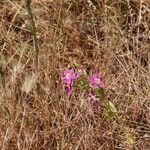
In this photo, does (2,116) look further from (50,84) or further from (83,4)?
(83,4)

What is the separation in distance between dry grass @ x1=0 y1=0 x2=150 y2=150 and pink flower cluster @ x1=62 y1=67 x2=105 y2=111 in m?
0.05

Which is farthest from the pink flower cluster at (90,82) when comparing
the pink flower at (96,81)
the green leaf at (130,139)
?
the green leaf at (130,139)

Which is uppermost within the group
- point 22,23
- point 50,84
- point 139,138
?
point 22,23

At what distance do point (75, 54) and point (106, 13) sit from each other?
25cm

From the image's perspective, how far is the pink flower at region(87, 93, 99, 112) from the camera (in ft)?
5.86

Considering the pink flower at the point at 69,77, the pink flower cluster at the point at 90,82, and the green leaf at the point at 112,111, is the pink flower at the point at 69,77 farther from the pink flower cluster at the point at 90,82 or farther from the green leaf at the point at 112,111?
the green leaf at the point at 112,111

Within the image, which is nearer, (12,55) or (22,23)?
(12,55)

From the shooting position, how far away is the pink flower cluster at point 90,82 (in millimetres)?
1697

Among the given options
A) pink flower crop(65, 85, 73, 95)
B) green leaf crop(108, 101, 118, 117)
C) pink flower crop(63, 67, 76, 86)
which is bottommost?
green leaf crop(108, 101, 118, 117)

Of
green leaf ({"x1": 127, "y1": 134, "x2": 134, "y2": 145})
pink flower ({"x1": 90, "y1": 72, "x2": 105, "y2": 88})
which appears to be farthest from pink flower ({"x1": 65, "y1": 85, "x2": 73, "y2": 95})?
green leaf ({"x1": 127, "y1": 134, "x2": 134, "y2": 145})

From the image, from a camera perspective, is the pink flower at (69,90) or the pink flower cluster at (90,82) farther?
the pink flower at (69,90)

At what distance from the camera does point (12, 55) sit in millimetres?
2162

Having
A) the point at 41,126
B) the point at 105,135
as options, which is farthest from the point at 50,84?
the point at 105,135

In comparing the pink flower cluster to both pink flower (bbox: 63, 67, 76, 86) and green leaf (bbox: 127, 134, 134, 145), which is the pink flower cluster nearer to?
pink flower (bbox: 63, 67, 76, 86)
